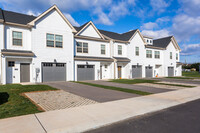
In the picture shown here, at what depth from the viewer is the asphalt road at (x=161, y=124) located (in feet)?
14.6

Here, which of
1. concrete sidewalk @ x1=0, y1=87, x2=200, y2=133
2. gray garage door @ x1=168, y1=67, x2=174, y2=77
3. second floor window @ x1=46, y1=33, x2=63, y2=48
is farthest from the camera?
gray garage door @ x1=168, y1=67, x2=174, y2=77

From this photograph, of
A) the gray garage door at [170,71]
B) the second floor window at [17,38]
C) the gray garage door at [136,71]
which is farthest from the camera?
the gray garage door at [170,71]

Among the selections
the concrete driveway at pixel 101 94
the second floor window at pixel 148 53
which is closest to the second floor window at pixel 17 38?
the concrete driveway at pixel 101 94

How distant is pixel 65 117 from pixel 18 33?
14633mm

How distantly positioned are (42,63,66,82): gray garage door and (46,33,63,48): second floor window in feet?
8.15

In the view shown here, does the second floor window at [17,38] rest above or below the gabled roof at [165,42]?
below

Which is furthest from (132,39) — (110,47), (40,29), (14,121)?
(14,121)

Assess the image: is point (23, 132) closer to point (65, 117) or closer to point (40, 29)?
point (65, 117)

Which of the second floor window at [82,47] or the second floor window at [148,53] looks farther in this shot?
the second floor window at [148,53]

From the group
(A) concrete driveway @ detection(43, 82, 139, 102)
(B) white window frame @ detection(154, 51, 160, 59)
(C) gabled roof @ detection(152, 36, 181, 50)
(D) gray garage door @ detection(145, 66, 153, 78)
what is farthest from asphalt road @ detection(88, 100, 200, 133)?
(C) gabled roof @ detection(152, 36, 181, 50)

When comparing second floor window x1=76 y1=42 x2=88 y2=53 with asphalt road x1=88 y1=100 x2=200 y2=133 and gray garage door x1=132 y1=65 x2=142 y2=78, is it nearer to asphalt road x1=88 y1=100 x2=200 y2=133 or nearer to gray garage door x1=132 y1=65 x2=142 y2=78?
gray garage door x1=132 y1=65 x2=142 y2=78

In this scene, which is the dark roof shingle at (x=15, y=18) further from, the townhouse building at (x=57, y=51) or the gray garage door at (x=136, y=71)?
the gray garage door at (x=136, y=71)

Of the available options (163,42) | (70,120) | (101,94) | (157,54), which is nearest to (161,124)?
(70,120)

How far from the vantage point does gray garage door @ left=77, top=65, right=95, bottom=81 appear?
1981 centimetres
